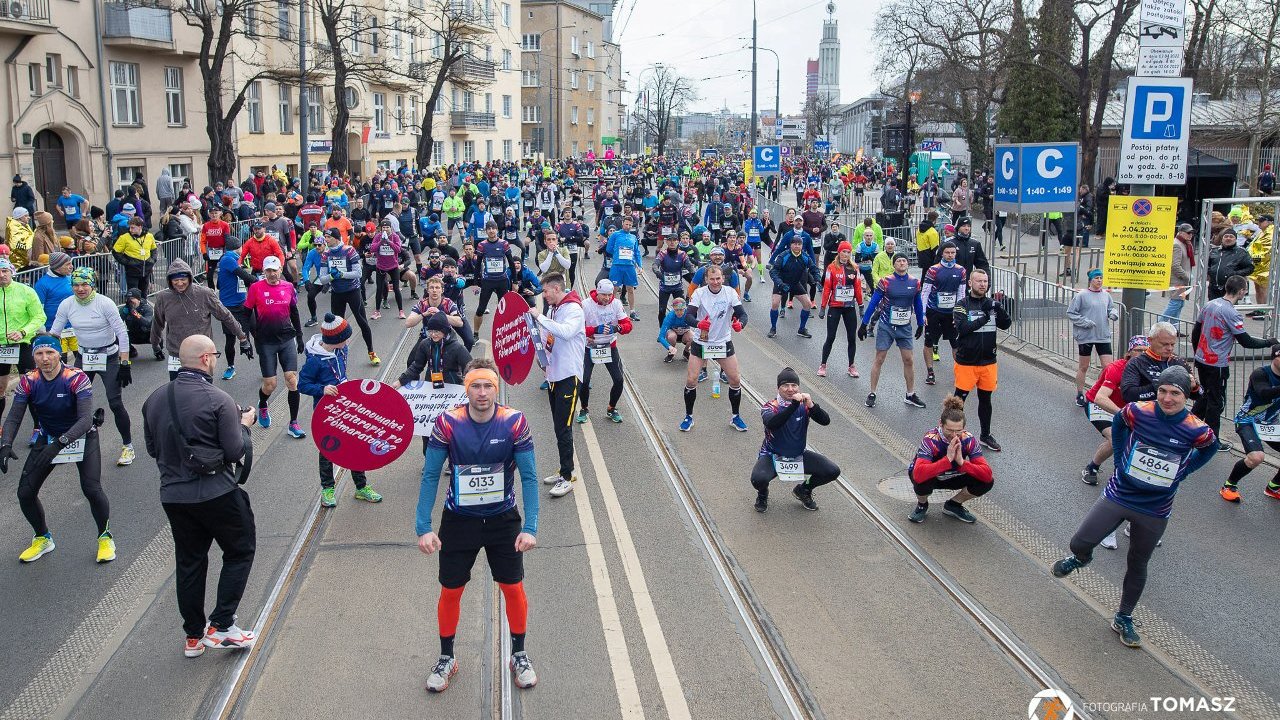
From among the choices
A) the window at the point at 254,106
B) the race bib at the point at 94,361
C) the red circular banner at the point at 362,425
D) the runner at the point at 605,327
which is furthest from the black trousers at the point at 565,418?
the window at the point at 254,106

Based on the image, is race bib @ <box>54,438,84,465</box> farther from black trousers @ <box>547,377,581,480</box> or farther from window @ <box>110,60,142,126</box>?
window @ <box>110,60,142,126</box>

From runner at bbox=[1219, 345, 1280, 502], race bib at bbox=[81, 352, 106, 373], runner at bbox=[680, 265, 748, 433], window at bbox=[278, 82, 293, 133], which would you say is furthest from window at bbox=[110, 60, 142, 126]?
runner at bbox=[1219, 345, 1280, 502]

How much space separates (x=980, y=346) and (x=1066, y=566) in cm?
403

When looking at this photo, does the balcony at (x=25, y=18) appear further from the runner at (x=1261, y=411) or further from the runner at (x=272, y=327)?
the runner at (x=1261, y=411)

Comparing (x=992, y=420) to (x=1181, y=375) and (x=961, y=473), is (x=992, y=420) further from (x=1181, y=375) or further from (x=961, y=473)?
(x=1181, y=375)

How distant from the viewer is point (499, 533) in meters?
5.82

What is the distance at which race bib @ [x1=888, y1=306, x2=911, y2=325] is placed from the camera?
12688mm

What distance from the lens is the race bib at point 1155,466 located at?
21.7 ft

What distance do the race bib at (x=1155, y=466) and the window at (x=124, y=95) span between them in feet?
102

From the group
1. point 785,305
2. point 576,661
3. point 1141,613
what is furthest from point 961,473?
point 785,305

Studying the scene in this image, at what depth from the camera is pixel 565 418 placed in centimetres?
933

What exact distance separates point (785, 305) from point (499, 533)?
49.5 feet

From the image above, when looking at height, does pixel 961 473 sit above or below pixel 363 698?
above

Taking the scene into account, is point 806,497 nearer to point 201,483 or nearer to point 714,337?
point 714,337
